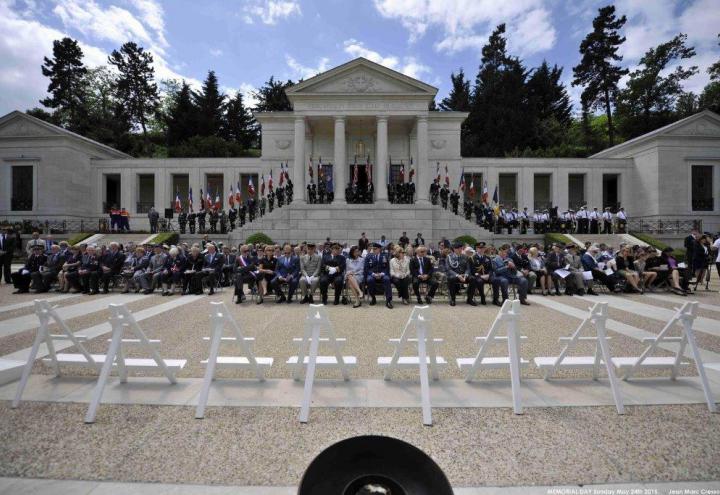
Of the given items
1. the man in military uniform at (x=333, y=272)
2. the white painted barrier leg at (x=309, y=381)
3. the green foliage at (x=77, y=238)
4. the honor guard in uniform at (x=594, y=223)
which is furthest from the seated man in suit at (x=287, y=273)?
the honor guard in uniform at (x=594, y=223)

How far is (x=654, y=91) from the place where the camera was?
44875mm

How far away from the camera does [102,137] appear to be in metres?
48.1

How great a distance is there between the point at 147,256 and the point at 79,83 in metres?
53.9

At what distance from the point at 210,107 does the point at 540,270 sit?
50726 mm

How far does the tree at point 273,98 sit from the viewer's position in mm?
55625

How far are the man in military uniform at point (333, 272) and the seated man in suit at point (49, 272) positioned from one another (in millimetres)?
8578

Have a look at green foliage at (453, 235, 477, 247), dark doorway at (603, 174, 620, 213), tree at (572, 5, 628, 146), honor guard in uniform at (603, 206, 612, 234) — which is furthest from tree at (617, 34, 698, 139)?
green foliage at (453, 235, 477, 247)

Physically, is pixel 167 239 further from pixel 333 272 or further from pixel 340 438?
pixel 340 438

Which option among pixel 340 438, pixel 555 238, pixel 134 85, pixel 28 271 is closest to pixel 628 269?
pixel 555 238

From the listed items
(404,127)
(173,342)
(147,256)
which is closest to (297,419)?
(173,342)

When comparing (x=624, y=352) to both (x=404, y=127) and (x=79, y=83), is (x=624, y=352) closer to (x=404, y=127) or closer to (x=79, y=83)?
(x=404, y=127)

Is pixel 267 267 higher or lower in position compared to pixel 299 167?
lower

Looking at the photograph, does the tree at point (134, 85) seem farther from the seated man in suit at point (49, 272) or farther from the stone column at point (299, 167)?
the seated man in suit at point (49, 272)

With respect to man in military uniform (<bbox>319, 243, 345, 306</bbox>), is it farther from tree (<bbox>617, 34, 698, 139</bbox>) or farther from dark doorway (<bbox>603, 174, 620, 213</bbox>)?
tree (<bbox>617, 34, 698, 139</bbox>)
